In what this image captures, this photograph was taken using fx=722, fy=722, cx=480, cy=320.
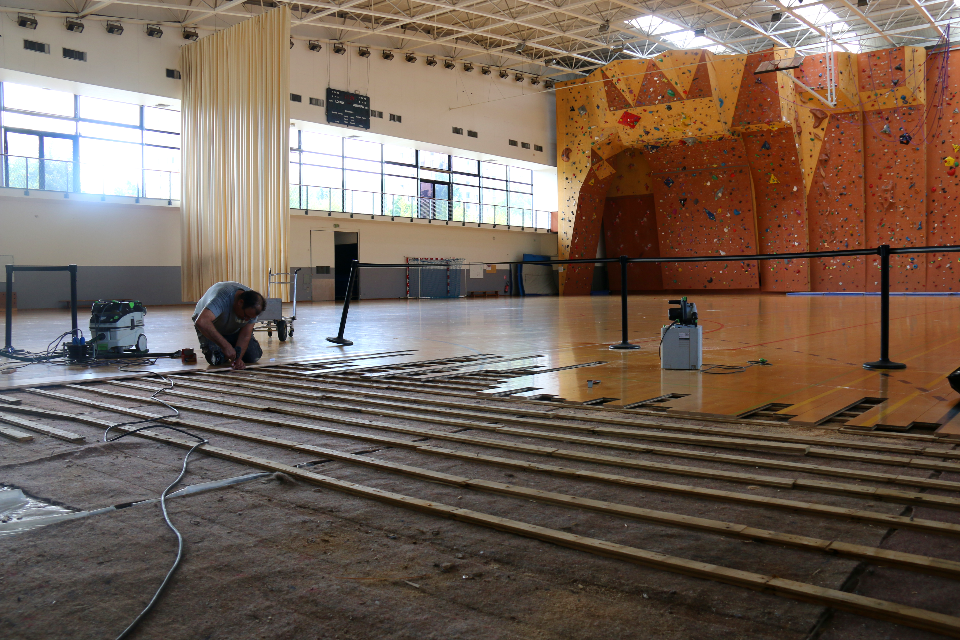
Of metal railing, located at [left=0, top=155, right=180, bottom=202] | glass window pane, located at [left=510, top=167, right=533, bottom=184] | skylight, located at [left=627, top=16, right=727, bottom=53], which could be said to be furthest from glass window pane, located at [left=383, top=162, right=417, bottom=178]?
skylight, located at [left=627, top=16, right=727, bottom=53]

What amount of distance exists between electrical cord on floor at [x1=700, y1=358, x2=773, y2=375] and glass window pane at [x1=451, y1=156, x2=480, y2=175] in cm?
2702

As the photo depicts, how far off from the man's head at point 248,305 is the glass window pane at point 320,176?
21714mm

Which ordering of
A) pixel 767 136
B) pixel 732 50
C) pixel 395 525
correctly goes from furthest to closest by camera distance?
pixel 732 50 → pixel 767 136 → pixel 395 525

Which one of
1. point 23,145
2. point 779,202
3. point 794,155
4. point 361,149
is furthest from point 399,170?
point 794,155

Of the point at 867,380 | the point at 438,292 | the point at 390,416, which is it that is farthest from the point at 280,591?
the point at 438,292

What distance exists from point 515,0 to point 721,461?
23749 millimetres

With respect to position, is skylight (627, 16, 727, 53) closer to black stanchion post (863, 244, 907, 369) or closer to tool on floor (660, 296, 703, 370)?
black stanchion post (863, 244, 907, 369)

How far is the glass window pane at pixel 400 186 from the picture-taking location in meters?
29.8

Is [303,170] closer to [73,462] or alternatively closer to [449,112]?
[449,112]

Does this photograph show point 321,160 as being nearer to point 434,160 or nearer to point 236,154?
point 434,160

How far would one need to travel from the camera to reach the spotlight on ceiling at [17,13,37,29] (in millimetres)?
19656

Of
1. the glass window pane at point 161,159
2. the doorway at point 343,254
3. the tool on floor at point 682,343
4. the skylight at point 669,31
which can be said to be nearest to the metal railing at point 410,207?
the doorway at point 343,254

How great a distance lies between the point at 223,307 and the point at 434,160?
2583 centimetres

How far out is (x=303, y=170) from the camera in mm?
27094
